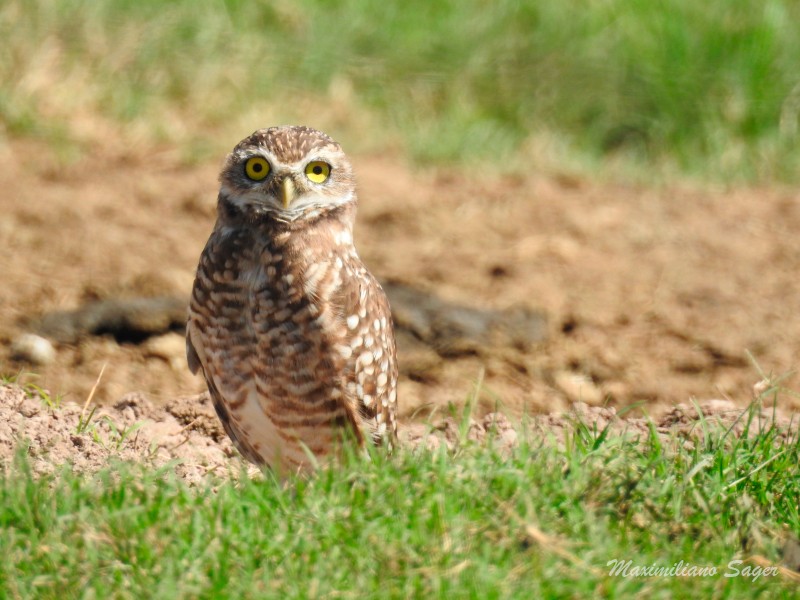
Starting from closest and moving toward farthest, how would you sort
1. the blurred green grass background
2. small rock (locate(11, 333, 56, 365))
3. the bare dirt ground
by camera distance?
small rock (locate(11, 333, 56, 365)), the bare dirt ground, the blurred green grass background

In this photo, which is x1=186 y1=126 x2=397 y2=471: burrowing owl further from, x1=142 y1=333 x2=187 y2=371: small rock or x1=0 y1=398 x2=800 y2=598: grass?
x1=142 y1=333 x2=187 y2=371: small rock

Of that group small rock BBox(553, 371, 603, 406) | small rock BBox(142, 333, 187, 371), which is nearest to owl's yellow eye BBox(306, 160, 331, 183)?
small rock BBox(142, 333, 187, 371)

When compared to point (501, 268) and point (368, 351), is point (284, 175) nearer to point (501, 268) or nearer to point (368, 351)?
point (368, 351)

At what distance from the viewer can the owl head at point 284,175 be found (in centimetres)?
405

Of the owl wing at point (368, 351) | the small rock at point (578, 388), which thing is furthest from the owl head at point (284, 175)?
the small rock at point (578, 388)

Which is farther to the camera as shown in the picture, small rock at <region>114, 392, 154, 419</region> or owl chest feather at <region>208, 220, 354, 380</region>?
small rock at <region>114, 392, 154, 419</region>

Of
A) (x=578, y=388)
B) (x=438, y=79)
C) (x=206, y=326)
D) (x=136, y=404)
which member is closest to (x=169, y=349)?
(x=136, y=404)

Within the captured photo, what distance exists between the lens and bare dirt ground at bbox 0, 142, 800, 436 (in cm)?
543

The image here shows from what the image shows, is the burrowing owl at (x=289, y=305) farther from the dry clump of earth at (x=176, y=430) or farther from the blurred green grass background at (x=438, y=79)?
the blurred green grass background at (x=438, y=79)

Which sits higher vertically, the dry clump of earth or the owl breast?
the owl breast

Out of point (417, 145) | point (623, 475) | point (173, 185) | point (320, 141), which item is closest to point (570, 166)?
point (417, 145)

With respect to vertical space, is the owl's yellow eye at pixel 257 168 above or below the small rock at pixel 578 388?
above

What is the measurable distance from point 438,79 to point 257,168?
565 cm

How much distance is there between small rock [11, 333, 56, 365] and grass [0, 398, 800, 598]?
1.75 meters
